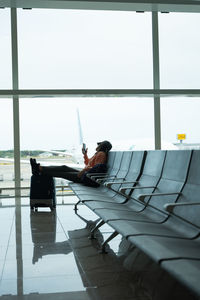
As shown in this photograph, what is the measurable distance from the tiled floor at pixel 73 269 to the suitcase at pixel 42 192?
1349 mm

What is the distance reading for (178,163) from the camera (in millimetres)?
2912

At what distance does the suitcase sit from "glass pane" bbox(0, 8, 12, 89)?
7.35 ft

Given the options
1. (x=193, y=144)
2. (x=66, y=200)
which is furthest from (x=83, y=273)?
(x=193, y=144)

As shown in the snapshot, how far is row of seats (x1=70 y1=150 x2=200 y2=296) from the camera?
164 centimetres

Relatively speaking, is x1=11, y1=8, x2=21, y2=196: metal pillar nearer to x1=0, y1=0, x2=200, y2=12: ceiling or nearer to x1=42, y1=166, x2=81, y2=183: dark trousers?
x1=0, y1=0, x2=200, y2=12: ceiling

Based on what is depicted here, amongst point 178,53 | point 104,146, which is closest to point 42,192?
point 104,146

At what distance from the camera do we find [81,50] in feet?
24.5

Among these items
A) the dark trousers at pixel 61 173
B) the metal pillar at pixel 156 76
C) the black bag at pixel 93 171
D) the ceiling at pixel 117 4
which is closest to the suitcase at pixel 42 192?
the dark trousers at pixel 61 173

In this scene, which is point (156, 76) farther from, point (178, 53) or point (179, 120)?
point (179, 120)

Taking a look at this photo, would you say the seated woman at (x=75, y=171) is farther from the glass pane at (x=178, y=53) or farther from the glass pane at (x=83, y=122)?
the glass pane at (x=178, y=53)

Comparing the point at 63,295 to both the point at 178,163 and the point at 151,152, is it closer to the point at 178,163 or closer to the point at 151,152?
the point at 178,163

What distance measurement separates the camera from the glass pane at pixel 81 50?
7.33 metres

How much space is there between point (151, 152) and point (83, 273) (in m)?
1.48

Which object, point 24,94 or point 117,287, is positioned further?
point 24,94
